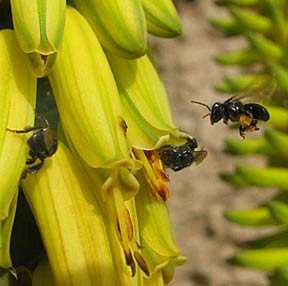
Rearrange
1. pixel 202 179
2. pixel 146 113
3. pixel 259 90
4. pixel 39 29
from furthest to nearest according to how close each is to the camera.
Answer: pixel 202 179 → pixel 259 90 → pixel 146 113 → pixel 39 29

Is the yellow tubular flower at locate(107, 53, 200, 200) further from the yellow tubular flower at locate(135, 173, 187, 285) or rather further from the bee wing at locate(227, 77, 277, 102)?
the bee wing at locate(227, 77, 277, 102)

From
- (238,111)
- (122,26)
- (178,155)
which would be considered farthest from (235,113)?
(122,26)

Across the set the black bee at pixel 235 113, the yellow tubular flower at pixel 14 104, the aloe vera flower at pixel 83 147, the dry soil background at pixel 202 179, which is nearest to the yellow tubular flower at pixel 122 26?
the aloe vera flower at pixel 83 147

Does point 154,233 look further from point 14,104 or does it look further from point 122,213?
point 14,104

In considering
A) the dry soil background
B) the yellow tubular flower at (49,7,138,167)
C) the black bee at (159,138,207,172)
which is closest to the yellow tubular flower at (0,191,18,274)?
the yellow tubular flower at (49,7,138,167)

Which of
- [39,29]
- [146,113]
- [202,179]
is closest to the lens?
[39,29]

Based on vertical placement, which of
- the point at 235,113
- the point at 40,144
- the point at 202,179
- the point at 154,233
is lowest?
the point at 202,179
